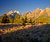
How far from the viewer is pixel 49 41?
10.7 feet

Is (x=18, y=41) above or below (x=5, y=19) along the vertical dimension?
below

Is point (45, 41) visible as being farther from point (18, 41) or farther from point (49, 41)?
point (18, 41)

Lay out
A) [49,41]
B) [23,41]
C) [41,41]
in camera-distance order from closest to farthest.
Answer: [49,41]
[41,41]
[23,41]

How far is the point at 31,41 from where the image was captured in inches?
145

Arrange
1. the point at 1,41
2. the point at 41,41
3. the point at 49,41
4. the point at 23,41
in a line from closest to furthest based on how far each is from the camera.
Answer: the point at 49,41 → the point at 41,41 → the point at 23,41 → the point at 1,41

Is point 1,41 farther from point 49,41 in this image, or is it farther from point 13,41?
point 49,41

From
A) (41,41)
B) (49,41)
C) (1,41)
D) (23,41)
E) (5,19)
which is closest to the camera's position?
(49,41)

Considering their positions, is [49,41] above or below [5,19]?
below

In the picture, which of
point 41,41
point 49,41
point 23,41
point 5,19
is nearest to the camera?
point 49,41

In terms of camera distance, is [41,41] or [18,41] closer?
[41,41]

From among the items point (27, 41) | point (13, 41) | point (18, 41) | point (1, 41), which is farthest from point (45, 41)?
point (1, 41)

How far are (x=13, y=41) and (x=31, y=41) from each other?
1159 mm

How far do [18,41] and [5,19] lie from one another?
3892cm

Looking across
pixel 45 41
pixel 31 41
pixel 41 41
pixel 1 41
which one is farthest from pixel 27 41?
pixel 1 41
